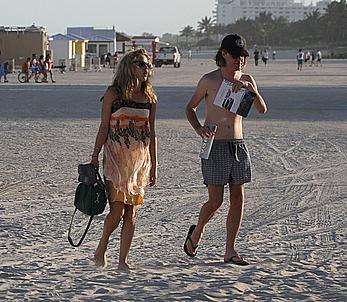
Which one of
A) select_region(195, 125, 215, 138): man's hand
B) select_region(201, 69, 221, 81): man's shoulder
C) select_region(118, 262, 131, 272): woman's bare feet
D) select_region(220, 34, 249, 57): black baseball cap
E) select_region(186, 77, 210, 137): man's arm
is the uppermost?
select_region(220, 34, 249, 57): black baseball cap

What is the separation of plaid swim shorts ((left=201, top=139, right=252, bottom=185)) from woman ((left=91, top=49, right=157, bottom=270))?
525 mm

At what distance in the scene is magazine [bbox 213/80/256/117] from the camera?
7.40m

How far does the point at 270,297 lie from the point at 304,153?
30.6 feet

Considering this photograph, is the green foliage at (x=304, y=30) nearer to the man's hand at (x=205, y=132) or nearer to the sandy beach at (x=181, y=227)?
the sandy beach at (x=181, y=227)

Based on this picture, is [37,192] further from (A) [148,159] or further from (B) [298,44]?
(B) [298,44]

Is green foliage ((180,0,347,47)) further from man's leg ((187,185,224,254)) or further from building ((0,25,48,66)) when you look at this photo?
man's leg ((187,185,224,254))

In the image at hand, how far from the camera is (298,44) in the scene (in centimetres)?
16012

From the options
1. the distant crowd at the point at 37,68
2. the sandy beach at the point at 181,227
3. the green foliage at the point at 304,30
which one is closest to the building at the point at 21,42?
the distant crowd at the point at 37,68

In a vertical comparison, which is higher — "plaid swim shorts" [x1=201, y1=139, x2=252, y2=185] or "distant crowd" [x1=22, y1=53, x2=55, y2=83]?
"plaid swim shorts" [x1=201, y1=139, x2=252, y2=185]

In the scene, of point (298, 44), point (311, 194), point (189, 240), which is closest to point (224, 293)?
point (189, 240)

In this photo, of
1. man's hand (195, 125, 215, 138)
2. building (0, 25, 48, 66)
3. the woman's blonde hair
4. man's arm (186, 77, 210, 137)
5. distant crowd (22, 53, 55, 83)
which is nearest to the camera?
Answer: the woman's blonde hair

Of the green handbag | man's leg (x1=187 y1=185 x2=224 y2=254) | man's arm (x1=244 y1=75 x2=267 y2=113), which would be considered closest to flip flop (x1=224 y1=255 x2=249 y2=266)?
man's leg (x1=187 y1=185 x2=224 y2=254)

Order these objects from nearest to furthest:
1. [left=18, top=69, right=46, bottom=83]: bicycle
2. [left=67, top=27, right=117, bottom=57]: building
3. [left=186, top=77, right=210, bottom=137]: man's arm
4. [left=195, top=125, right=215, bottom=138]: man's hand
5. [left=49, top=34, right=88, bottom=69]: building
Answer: [left=195, top=125, right=215, bottom=138]: man's hand → [left=186, top=77, right=210, bottom=137]: man's arm → [left=18, top=69, right=46, bottom=83]: bicycle → [left=49, top=34, right=88, bottom=69]: building → [left=67, top=27, right=117, bottom=57]: building

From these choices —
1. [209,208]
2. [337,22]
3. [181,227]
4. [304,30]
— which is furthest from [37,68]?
[304,30]
